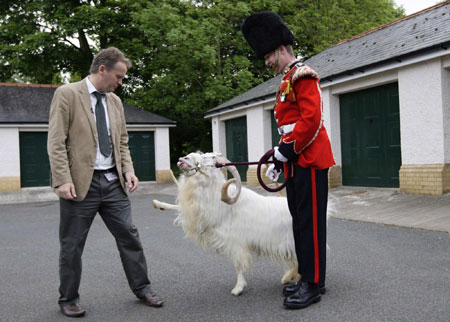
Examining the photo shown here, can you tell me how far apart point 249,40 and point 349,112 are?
10146mm

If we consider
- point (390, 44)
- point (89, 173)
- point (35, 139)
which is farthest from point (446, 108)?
point (35, 139)

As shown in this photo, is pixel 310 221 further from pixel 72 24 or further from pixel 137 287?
pixel 72 24

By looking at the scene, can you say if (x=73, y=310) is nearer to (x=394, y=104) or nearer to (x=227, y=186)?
(x=227, y=186)

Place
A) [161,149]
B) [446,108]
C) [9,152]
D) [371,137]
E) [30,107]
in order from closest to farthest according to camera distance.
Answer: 1. [446,108]
2. [371,137]
3. [9,152]
4. [30,107]
5. [161,149]

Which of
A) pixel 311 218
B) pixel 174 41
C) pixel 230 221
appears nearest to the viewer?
pixel 311 218

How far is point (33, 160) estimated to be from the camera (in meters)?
21.2

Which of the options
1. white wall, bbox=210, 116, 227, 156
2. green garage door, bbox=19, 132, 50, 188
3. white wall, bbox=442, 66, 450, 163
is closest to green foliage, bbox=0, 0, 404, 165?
white wall, bbox=210, 116, 227, 156

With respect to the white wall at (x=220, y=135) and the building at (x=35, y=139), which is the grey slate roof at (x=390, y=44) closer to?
the white wall at (x=220, y=135)

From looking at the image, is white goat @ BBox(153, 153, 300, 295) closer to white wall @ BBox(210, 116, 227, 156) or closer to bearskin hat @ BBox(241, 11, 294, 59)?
bearskin hat @ BBox(241, 11, 294, 59)

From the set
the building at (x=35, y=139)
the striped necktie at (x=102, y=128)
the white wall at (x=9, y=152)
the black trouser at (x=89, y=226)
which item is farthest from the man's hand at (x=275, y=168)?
the white wall at (x=9, y=152)

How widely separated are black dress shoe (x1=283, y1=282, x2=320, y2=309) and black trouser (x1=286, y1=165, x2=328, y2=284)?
6 cm

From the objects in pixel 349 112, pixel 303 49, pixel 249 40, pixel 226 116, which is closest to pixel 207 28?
pixel 226 116

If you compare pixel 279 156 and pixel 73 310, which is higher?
pixel 279 156

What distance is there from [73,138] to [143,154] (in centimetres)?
2007
